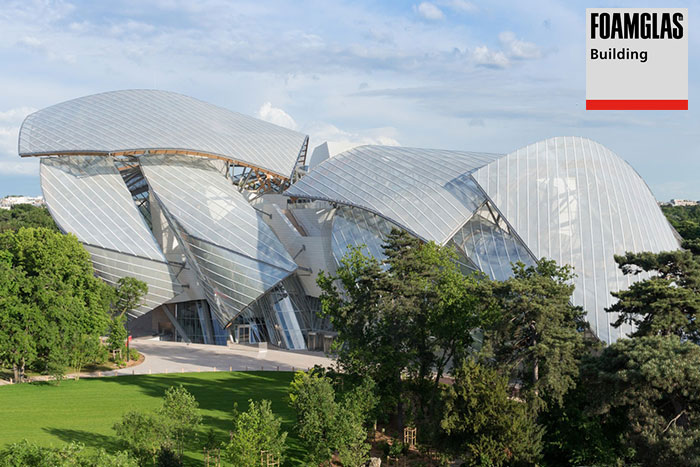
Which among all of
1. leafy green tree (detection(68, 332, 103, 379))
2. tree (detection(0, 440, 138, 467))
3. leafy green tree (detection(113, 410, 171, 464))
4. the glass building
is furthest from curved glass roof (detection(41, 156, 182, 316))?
tree (detection(0, 440, 138, 467))

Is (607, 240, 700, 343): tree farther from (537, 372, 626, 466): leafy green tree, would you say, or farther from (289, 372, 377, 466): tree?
(289, 372, 377, 466): tree

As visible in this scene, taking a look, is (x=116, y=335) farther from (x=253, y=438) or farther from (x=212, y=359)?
(x=253, y=438)

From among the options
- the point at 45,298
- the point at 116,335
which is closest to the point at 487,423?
the point at 45,298

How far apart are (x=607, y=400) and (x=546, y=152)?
2320cm

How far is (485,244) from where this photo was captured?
131ft

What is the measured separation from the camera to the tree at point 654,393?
2048 centimetres

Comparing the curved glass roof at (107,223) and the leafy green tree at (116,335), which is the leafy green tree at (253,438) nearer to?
the leafy green tree at (116,335)

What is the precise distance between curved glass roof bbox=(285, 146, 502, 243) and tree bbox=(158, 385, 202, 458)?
1997 centimetres

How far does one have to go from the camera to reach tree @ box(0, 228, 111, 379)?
122ft

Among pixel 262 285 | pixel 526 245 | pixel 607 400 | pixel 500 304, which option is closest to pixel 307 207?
pixel 262 285

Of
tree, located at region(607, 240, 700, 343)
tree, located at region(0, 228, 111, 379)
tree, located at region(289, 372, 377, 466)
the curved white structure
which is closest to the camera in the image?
tree, located at region(607, 240, 700, 343)

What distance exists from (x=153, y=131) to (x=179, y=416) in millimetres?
33047

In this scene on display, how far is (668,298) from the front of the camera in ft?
79.3

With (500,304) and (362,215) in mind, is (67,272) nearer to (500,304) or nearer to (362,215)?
(362,215)
